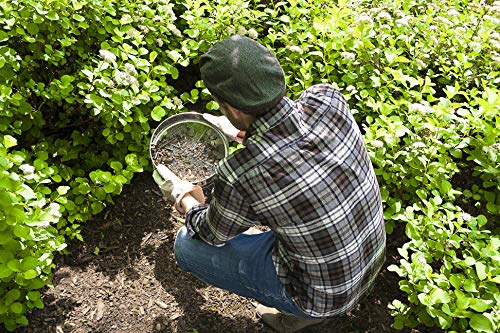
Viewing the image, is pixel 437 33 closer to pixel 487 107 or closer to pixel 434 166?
pixel 487 107

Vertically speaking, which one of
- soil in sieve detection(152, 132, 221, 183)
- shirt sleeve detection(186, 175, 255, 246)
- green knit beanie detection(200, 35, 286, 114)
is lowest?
soil in sieve detection(152, 132, 221, 183)

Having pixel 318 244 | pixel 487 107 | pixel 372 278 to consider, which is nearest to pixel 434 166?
pixel 487 107

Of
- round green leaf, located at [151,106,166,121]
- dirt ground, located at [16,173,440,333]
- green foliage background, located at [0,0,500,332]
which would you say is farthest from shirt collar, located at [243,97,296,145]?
dirt ground, located at [16,173,440,333]

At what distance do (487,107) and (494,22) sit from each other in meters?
0.90

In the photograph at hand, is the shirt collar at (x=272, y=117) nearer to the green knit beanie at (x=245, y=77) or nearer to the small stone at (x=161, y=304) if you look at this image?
the green knit beanie at (x=245, y=77)

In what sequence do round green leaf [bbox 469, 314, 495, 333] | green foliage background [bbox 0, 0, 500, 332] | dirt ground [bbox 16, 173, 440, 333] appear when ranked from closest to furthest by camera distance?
round green leaf [bbox 469, 314, 495, 333]
green foliage background [bbox 0, 0, 500, 332]
dirt ground [bbox 16, 173, 440, 333]

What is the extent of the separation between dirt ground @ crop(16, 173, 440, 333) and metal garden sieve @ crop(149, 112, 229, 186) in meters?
0.37

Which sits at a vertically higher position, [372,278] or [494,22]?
[494,22]

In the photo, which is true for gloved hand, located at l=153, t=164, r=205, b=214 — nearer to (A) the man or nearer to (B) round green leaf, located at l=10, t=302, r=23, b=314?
(A) the man

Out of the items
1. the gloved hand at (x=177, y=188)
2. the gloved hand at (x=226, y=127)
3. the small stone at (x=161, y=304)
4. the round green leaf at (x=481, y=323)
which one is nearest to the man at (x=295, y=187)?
the gloved hand at (x=177, y=188)

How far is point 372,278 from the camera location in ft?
6.17

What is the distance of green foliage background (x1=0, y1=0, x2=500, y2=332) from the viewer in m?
1.94

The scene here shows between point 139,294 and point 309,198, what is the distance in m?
1.23

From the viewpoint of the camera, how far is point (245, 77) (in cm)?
146
